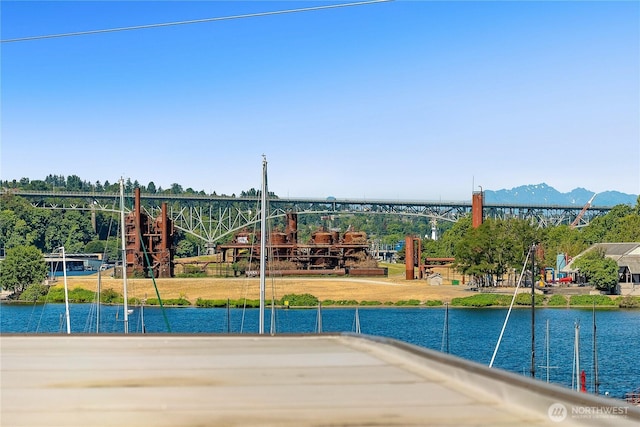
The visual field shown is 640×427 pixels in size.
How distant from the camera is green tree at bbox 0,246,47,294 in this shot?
84.4 metres

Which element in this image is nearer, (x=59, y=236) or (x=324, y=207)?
(x=59, y=236)

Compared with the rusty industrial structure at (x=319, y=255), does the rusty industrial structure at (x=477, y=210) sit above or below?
above

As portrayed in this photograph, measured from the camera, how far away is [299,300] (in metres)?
75.4

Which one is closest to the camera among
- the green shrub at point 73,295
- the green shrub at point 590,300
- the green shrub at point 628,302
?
the green shrub at point 628,302

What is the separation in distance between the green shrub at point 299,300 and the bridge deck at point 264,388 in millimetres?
66468

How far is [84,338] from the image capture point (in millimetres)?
7691

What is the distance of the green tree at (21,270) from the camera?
84375 millimetres

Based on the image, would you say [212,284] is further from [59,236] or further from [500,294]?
[59,236]

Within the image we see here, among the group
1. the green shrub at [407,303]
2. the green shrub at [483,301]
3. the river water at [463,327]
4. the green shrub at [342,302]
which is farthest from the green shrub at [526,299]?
the green shrub at [342,302]

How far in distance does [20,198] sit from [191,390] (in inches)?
5689

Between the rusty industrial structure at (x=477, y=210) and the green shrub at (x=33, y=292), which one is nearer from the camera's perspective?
the green shrub at (x=33, y=292)

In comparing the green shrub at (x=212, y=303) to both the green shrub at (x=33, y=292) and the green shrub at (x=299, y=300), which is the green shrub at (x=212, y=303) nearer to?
the green shrub at (x=299, y=300)

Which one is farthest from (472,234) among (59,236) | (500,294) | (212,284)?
(59,236)

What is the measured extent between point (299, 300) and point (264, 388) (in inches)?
2773
